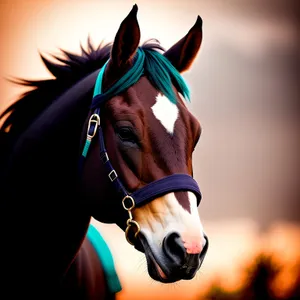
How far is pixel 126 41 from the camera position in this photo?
10.9 ft

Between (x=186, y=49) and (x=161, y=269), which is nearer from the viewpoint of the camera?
(x=161, y=269)

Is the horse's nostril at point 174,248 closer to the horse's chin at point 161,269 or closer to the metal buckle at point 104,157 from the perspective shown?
the horse's chin at point 161,269

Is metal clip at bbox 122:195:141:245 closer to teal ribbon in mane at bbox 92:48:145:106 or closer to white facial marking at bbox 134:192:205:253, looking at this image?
white facial marking at bbox 134:192:205:253

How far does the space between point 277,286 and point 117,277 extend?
76.0ft

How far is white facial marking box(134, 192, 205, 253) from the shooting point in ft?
9.37

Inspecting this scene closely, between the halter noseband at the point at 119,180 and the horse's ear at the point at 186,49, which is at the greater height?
the horse's ear at the point at 186,49

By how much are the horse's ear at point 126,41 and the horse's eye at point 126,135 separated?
1.51ft

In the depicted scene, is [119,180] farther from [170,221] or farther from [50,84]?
[50,84]

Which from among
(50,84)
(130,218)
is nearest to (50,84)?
(50,84)

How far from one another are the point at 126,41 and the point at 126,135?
0.61m

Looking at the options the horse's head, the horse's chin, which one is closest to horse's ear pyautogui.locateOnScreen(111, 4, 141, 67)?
the horse's head

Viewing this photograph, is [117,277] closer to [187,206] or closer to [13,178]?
[13,178]

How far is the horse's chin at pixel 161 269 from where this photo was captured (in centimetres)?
290

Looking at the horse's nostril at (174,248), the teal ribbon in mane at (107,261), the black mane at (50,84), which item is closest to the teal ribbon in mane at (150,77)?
the black mane at (50,84)
